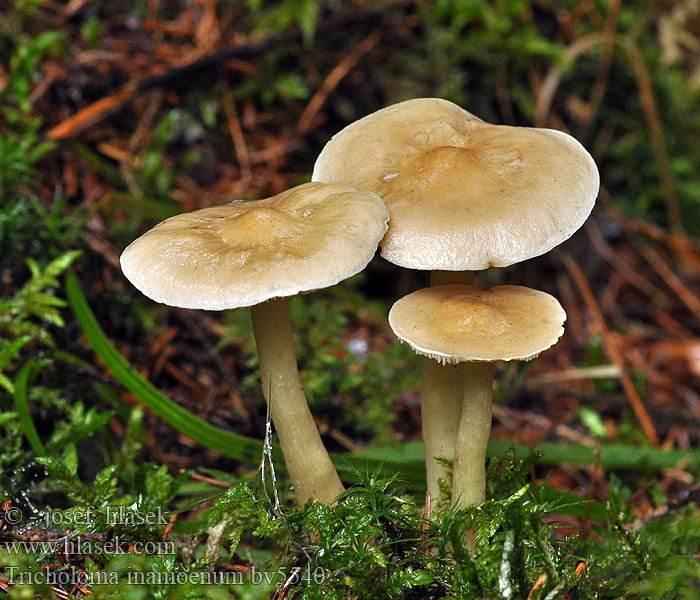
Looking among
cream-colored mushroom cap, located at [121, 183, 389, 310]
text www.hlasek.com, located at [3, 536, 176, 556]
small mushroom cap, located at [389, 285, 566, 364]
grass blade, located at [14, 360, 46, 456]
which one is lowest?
text www.hlasek.com, located at [3, 536, 176, 556]

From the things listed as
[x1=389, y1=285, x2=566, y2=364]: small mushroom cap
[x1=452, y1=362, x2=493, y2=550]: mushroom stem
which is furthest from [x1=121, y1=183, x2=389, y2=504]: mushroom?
[x1=452, y1=362, x2=493, y2=550]: mushroom stem

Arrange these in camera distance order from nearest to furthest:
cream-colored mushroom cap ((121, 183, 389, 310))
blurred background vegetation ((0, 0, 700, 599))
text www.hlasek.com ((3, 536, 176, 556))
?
cream-colored mushroom cap ((121, 183, 389, 310)), text www.hlasek.com ((3, 536, 176, 556)), blurred background vegetation ((0, 0, 700, 599))

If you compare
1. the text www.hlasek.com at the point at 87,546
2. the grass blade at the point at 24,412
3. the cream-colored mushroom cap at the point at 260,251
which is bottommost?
the text www.hlasek.com at the point at 87,546

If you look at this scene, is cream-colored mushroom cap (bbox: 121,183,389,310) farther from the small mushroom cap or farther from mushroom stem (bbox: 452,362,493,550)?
mushroom stem (bbox: 452,362,493,550)

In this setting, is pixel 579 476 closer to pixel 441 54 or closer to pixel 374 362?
pixel 374 362

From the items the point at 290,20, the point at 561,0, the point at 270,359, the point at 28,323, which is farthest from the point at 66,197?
the point at 561,0

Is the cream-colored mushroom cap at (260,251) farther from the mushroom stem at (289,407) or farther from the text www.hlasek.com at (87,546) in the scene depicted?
the text www.hlasek.com at (87,546)

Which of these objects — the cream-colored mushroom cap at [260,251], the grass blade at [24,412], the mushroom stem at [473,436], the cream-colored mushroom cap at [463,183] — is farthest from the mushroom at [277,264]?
the grass blade at [24,412]
